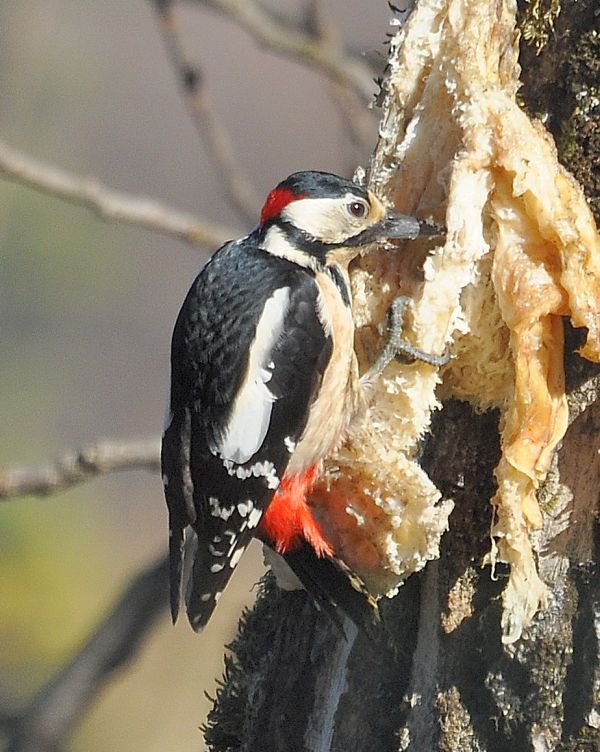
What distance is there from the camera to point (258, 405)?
89.1 inches

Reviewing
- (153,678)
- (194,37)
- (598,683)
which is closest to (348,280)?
(598,683)

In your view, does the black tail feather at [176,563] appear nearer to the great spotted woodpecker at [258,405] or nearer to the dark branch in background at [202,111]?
the great spotted woodpecker at [258,405]

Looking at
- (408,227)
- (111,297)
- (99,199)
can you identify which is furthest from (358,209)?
(111,297)

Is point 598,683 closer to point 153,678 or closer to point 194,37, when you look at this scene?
point 153,678

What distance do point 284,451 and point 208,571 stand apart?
260 mm

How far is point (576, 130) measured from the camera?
6.41 ft

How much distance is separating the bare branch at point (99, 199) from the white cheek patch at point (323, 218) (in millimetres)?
564

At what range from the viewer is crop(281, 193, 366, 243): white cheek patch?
231cm

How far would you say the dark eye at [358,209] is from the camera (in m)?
2.21

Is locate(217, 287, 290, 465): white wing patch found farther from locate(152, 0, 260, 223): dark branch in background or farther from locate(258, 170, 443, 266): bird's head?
locate(152, 0, 260, 223): dark branch in background

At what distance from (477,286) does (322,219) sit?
0.46 meters

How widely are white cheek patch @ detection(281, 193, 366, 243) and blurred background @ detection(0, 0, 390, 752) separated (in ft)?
8.14

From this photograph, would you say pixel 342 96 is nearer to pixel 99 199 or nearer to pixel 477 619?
pixel 99 199

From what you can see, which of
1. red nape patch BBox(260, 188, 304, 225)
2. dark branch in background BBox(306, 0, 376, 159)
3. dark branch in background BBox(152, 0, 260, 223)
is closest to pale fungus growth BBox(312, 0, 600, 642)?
red nape patch BBox(260, 188, 304, 225)
